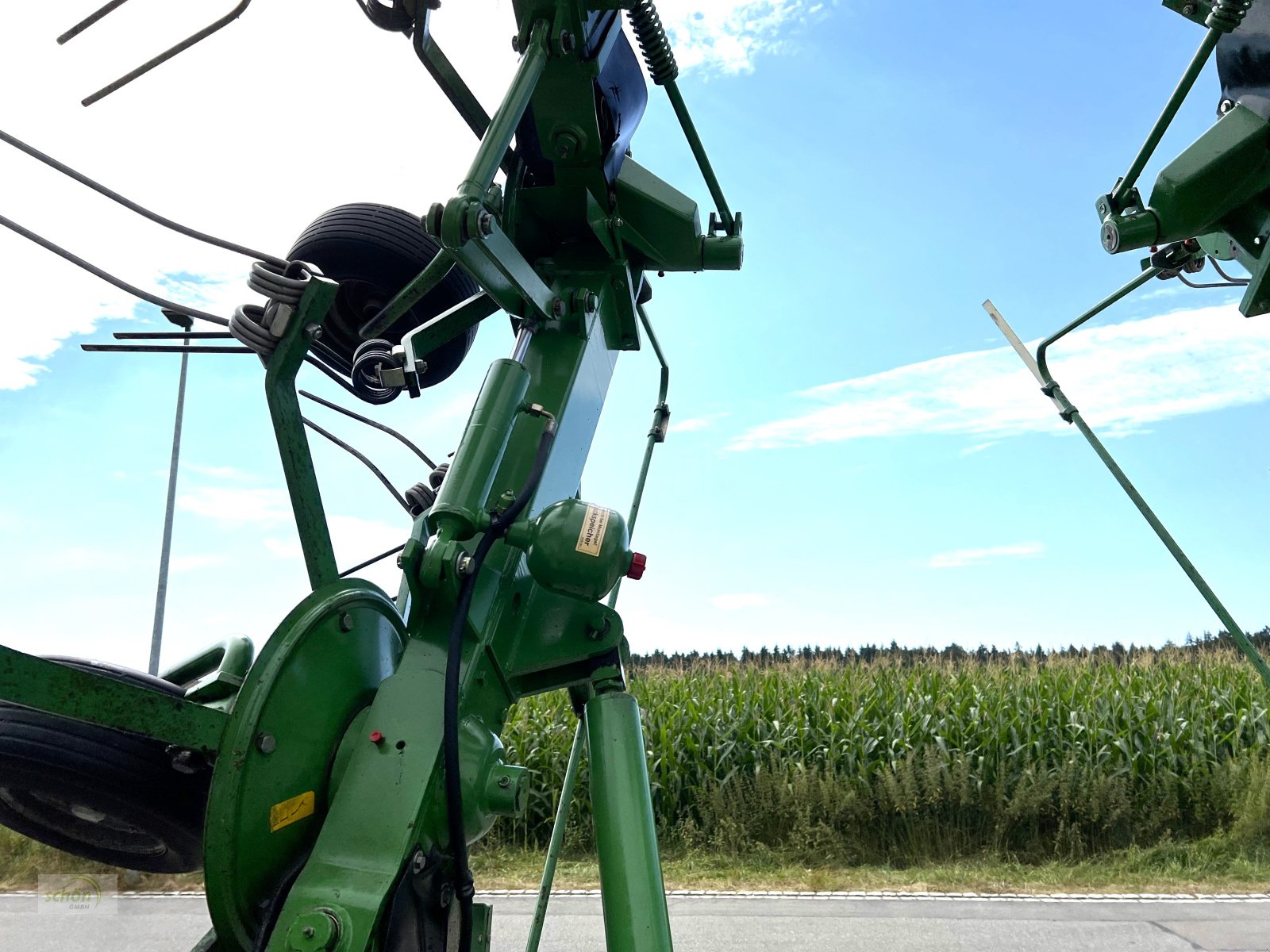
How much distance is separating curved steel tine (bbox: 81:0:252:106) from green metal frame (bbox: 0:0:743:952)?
1.29ft

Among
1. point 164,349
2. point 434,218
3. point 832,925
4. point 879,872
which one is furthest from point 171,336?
point 879,872

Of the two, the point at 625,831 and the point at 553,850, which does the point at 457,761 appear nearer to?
the point at 625,831

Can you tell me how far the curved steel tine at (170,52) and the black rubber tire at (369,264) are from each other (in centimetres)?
58

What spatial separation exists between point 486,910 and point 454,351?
1.51 m

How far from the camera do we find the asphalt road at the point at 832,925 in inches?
148

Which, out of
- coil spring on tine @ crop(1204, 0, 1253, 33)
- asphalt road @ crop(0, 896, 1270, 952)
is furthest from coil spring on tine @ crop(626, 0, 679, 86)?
asphalt road @ crop(0, 896, 1270, 952)

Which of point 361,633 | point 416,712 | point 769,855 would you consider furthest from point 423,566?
point 769,855

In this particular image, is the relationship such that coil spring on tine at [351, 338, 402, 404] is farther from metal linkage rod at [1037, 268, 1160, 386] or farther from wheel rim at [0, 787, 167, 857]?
metal linkage rod at [1037, 268, 1160, 386]

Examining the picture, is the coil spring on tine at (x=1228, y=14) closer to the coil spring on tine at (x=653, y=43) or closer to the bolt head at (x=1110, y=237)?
the bolt head at (x=1110, y=237)

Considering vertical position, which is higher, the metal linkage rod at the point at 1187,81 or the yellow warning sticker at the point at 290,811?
the metal linkage rod at the point at 1187,81

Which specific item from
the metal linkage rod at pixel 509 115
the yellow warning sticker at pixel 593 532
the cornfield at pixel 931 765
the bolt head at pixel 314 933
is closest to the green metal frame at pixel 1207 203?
the metal linkage rod at pixel 509 115

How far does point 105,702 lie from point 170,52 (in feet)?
4.43

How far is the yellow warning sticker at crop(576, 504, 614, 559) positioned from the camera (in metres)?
1.71

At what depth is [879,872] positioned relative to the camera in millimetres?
5445
